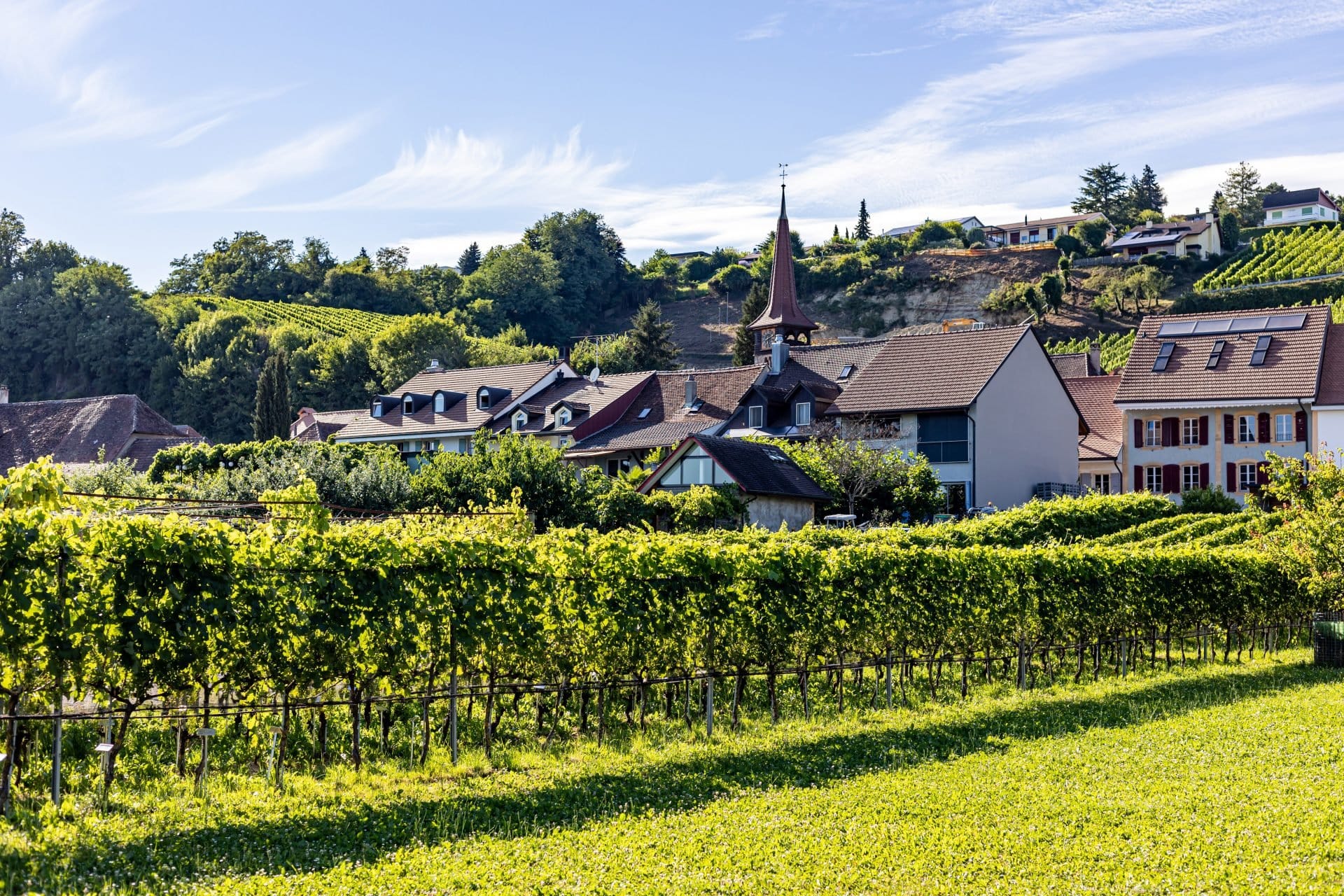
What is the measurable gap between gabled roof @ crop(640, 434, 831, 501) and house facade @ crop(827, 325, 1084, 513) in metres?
5.39

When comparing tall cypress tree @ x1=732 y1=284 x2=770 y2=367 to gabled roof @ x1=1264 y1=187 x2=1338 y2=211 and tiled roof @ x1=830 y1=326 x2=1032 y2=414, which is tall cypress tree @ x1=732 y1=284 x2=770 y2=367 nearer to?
tiled roof @ x1=830 y1=326 x2=1032 y2=414

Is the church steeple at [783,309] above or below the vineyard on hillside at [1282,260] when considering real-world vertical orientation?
Result: below

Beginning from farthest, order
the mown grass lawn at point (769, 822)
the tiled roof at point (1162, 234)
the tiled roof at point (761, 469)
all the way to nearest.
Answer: the tiled roof at point (1162, 234)
the tiled roof at point (761, 469)
the mown grass lawn at point (769, 822)

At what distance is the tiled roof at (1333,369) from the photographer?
1844 inches

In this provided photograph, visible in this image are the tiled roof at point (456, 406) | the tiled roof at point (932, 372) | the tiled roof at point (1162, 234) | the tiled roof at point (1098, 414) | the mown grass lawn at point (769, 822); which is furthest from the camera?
the tiled roof at point (1162, 234)

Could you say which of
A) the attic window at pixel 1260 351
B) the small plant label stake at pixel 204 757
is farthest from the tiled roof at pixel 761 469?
the small plant label stake at pixel 204 757

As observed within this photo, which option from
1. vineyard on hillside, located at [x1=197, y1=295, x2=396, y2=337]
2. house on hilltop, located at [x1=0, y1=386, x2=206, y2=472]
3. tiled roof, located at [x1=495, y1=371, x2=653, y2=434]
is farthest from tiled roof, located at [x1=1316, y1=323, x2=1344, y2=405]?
vineyard on hillside, located at [x1=197, y1=295, x2=396, y2=337]

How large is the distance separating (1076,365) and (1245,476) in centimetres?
2085

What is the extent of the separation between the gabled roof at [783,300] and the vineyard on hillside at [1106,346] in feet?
67.0

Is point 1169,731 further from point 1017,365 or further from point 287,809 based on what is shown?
point 1017,365

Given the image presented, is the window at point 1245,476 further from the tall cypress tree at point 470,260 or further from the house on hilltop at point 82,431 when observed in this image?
the tall cypress tree at point 470,260

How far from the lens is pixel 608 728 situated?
52.8ft

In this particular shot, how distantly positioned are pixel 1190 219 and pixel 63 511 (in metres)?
134

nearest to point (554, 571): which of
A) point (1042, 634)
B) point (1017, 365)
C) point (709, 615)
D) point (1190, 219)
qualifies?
point (709, 615)
